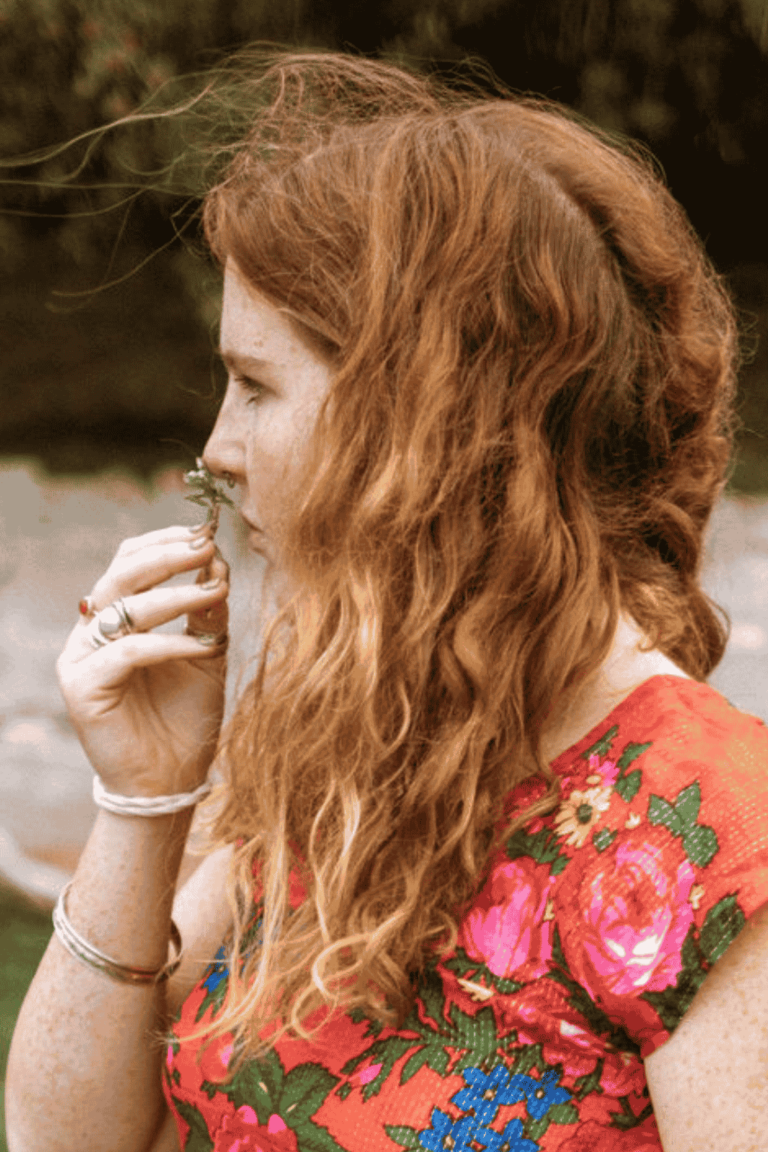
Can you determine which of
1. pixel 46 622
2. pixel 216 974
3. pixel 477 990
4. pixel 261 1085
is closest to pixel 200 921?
pixel 216 974

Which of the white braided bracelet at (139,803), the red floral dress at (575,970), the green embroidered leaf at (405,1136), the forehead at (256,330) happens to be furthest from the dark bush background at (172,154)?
the green embroidered leaf at (405,1136)

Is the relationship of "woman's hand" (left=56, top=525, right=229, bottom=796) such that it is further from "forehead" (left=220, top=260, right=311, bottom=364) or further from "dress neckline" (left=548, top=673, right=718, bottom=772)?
"dress neckline" (left=548, top=673, right=718, bottom=772)

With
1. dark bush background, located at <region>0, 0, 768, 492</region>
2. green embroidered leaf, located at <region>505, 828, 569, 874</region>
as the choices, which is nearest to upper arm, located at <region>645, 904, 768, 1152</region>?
green embroidered leaf, located at <region>505, 828, 569, 874</region>

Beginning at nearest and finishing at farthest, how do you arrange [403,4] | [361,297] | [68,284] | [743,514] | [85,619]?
[361,297] → [85,619] → [403,4] → [743,514] → [68,284]

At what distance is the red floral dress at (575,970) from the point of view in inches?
21.8

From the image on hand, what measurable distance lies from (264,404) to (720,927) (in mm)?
377

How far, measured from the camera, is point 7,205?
1298mm

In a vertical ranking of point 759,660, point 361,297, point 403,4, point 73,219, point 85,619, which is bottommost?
point 759,660

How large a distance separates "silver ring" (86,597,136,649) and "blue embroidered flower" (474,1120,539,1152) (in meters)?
0.37

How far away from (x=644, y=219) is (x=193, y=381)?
0.75 metres

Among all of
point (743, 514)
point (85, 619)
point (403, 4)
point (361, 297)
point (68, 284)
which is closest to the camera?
point (361, 297)

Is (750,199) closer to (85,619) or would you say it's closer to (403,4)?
(403,4)

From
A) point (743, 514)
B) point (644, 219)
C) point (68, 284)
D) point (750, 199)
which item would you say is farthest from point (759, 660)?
point (68, 284)

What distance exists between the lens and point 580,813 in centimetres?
63
